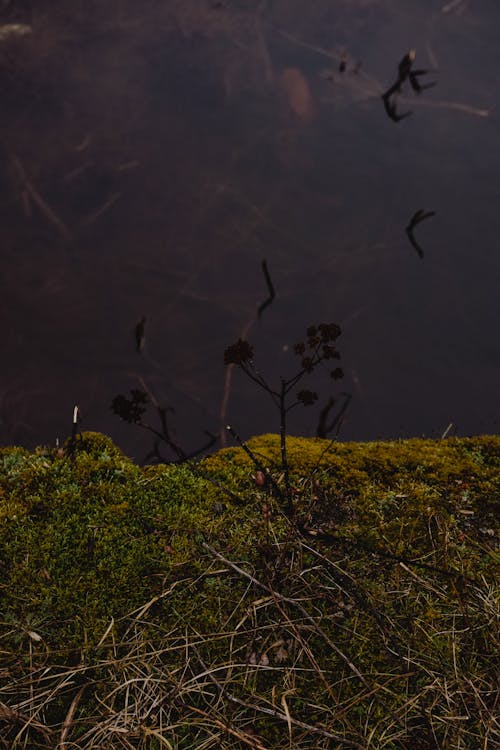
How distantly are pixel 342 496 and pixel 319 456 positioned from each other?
0.25 m

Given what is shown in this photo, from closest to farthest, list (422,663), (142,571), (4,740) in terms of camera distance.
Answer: (4,740), (422,663), (142,571)

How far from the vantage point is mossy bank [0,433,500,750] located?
1.58 m

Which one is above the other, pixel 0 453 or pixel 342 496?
pixel 0 453

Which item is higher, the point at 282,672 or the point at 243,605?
the point at 243,605

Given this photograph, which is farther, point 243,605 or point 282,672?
point 243,605

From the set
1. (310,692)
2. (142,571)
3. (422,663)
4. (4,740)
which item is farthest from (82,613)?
(422,663)

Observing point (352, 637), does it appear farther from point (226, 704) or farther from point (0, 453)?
point (0, 453)

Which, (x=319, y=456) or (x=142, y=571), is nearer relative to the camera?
(x=142, y=571)

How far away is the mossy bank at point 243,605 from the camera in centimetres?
158

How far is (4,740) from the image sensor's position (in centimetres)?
150

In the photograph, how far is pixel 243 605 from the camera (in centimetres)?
183

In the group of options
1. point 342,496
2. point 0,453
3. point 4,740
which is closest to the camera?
point 4,740

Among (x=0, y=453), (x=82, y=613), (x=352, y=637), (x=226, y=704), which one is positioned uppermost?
(x=0, y=453)

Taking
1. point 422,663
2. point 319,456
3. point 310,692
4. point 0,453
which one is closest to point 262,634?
point 310,692
